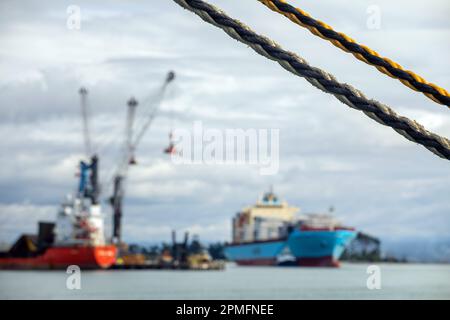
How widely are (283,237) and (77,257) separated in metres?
27.7

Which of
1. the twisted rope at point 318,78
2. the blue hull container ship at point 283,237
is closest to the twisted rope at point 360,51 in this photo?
the twisted rope at point 318,78

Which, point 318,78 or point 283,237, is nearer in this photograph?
point 318,78

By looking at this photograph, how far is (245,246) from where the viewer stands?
115062 millimetres

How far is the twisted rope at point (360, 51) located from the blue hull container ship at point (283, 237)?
85503 mm

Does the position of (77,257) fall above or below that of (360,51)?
below

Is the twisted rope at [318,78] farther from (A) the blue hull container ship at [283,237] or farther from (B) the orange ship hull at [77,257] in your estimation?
(A) the blue hull container ship at [283,237]

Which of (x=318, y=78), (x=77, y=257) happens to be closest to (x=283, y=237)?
(x=77, y=257)

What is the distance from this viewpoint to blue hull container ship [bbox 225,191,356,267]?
90062mm

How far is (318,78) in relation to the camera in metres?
1.44

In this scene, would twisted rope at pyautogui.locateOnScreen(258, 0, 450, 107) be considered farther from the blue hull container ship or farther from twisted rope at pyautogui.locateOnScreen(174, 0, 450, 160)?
the blue hull container ship

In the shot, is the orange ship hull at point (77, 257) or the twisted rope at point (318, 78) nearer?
the twisted rope at point (318, 78)

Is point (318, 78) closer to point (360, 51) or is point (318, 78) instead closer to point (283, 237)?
point (360, 51)

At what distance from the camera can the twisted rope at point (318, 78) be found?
1404 mm

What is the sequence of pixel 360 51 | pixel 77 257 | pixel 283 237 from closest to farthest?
pixel 360 51, pixel 77 257, pixel 283 237
